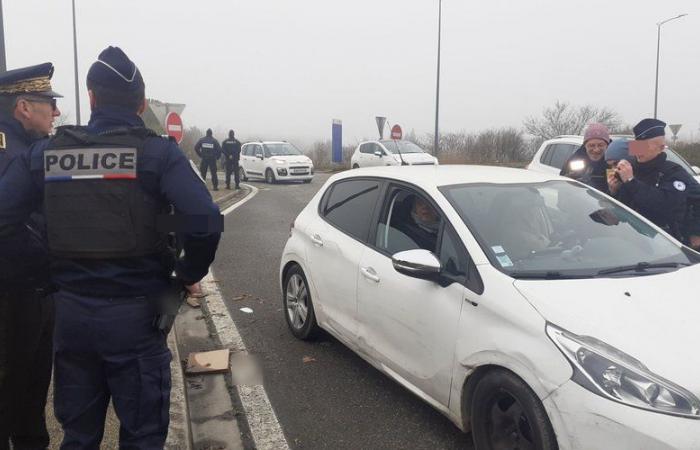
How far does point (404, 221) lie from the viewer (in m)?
3.92

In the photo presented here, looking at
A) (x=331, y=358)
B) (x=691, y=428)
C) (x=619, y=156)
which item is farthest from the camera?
(x=619, y=156)

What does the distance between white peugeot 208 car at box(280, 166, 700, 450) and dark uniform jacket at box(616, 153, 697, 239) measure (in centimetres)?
54

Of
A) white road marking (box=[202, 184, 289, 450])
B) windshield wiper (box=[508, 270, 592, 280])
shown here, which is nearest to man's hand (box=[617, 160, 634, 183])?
windshield wiper (box=[508, 270, 592, 280])

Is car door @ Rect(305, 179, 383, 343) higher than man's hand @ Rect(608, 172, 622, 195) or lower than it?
lower

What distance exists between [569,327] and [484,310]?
1.48 feet

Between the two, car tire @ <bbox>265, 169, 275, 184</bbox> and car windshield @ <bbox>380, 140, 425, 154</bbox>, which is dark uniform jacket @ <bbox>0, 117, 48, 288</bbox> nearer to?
car windshield @ <bbox>380, 140, 425, 154</bbox>

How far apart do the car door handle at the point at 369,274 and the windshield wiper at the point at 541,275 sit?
1025 mm

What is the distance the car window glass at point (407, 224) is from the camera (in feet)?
11.9

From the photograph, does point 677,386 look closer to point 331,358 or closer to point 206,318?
point 331,358

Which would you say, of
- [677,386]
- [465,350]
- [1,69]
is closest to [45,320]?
[465,350]

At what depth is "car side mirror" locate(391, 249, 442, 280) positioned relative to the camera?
3.24 m

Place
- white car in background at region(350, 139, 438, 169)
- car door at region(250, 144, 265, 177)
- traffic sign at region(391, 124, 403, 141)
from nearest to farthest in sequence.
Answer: white car in background at region(350, 139, 438, 169) → car door at region(250, 144, 265, 177) → traffic sign at region(391, 124, 403, 141)

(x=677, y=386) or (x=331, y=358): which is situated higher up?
(x=677, y=386)

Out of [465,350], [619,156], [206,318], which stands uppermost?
[619,156]
